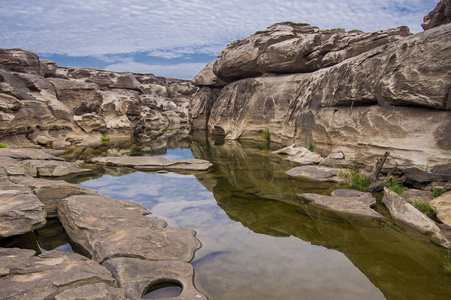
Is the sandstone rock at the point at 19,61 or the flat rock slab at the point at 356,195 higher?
the sandstone rock at the point at 19,61

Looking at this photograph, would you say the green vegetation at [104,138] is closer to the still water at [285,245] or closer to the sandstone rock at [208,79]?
the sandstone rock at [208,79]

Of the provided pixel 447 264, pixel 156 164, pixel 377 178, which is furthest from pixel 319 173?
pixel 156 164

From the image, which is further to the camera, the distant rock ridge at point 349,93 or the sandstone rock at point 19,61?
the sandstone rock at point 19,61

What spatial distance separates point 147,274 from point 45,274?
1.12m

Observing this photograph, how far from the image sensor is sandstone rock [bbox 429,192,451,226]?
5340mm

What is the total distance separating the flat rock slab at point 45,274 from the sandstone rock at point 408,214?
5.20 metres

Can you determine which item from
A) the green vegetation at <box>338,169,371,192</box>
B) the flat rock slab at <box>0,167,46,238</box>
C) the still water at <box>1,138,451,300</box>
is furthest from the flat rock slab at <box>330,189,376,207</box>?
the flat rock slab at <box>0,167,46,238</box>

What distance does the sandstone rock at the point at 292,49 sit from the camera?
1252 centimetres

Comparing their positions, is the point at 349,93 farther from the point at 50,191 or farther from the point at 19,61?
the point at 19,61

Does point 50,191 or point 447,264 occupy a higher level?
point 447,264

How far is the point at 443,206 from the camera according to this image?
5.64 m

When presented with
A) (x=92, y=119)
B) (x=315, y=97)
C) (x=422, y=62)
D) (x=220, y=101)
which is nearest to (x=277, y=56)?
(x=315, y=97)

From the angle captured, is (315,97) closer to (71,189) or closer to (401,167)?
(401,167)

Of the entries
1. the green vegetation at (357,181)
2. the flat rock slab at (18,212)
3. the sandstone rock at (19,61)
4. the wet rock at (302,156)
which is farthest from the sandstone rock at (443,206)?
the sandstone rock at (19,61)
